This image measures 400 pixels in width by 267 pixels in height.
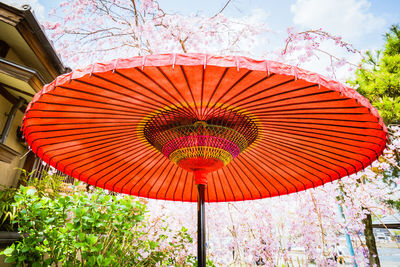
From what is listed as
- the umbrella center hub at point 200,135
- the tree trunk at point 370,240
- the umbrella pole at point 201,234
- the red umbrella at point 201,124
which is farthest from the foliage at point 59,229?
the tree trunk at point 370,240

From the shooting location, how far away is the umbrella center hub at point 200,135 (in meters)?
1.34

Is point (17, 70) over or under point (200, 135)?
over

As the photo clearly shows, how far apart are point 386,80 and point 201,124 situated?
10077 mm

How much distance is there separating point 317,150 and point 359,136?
286mm

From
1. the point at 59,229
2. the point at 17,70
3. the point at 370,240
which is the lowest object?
the point at 370,240

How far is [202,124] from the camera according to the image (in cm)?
134

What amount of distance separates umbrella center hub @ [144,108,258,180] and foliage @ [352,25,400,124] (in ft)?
27.3

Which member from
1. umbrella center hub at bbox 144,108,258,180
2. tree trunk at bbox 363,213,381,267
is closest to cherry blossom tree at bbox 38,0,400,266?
tree trunk at bbox 363,213,381,267

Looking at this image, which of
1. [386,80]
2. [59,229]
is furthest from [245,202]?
[386,80]

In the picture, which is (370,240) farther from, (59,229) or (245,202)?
(59,229)

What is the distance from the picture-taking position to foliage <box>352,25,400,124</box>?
800cm

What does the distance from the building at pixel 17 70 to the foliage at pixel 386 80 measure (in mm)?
8835

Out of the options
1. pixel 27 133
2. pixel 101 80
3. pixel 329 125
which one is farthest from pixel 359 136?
pixel 27 133

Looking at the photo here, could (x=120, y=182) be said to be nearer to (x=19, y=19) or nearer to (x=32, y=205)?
(x=32, y=205)
